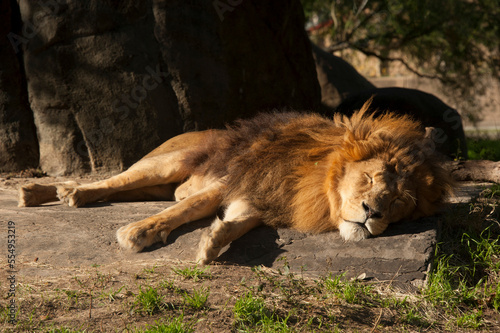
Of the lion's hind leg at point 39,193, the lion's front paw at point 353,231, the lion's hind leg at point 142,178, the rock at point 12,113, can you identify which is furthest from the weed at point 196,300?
the rock at point 12,113

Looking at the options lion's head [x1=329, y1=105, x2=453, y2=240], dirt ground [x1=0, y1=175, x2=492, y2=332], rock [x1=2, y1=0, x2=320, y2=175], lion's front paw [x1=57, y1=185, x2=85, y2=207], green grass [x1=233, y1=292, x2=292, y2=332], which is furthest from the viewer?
rock [x1=2, y1=0, x2=320, y2=175]

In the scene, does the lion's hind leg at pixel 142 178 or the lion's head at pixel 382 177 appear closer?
the lion's head at pixel 382 177

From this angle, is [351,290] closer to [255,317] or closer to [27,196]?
[255,317]

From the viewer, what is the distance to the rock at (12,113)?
538 centimetres

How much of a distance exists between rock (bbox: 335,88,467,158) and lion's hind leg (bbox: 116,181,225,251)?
264 cm

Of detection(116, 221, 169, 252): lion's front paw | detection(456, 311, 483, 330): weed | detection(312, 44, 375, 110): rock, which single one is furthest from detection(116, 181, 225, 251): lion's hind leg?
detection(312, 44, 375, 110): rock

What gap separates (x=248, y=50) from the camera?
19.6 ft

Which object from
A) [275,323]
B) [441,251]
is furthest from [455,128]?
[275,323]

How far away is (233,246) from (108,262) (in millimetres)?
760

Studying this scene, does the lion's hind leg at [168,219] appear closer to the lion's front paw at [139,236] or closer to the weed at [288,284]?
the lion's front paw at [139,236]

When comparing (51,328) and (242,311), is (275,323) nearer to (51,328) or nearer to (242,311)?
(242,311)

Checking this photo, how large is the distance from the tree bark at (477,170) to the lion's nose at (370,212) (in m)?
2.05

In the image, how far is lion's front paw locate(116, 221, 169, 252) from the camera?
10.5 feet

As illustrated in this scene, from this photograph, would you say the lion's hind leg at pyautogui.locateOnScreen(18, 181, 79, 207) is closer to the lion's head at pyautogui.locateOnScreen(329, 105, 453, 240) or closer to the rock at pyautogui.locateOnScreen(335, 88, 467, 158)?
the lion's head at pyautogui.locateOnScreen(329, 105, 453, 240)
